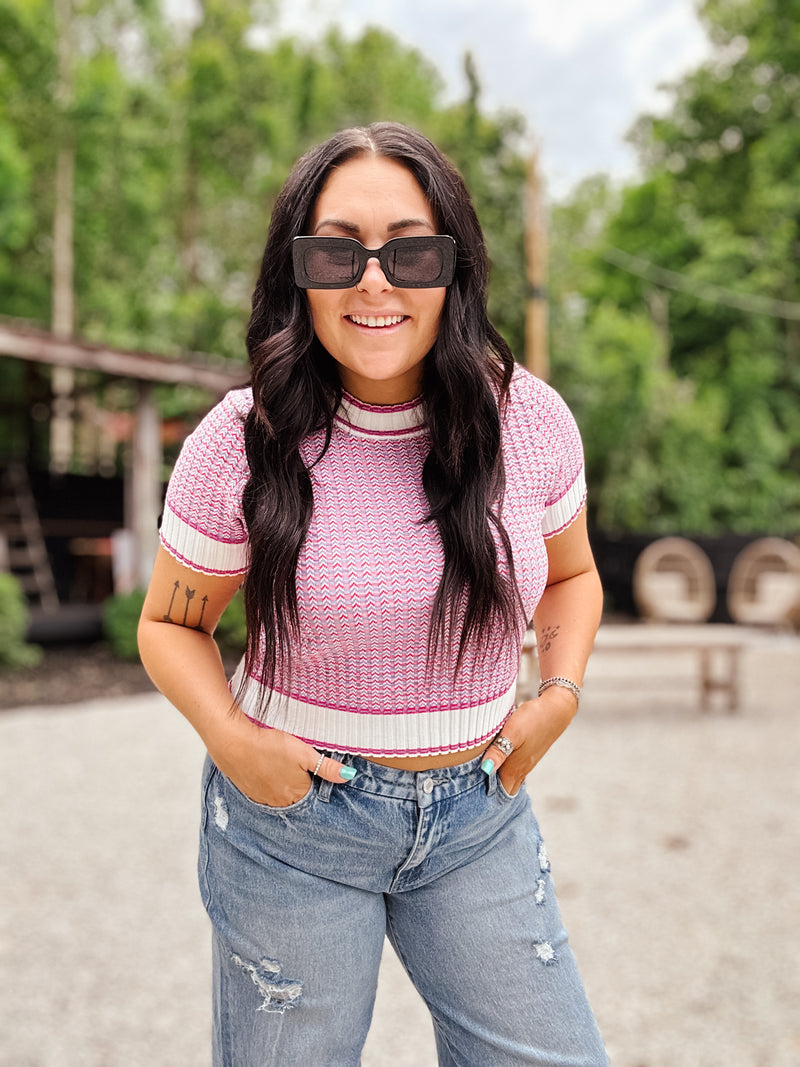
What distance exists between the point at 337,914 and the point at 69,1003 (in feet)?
7.64

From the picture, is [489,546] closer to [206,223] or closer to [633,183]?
[206,223]

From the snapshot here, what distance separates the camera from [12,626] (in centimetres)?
906

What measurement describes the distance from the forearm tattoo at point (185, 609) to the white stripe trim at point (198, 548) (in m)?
0.04

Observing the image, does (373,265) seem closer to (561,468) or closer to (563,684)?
(561,468)

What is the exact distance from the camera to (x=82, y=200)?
1864 centimetres

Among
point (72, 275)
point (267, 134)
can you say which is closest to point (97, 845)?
point (72, 275)

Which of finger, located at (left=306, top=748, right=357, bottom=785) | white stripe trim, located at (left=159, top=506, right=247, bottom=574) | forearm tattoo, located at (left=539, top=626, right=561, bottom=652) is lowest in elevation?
finger, located at (left=306, top=748, right=357, bottom=785)

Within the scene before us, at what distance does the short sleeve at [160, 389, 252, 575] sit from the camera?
1.31 m

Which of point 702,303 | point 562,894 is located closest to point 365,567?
point 562,894

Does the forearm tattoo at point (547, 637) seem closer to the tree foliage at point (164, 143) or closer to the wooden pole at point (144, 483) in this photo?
the wooden pole at point (144, 483)

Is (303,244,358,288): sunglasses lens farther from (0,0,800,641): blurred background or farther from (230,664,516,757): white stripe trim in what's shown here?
(0,0,800,641): blurred background

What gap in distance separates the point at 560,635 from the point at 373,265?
62 cm

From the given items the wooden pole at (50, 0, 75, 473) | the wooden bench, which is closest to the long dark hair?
the wooden bench

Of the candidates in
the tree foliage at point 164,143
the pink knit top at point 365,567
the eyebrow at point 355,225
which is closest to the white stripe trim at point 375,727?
the pink knit top at point 365,567
